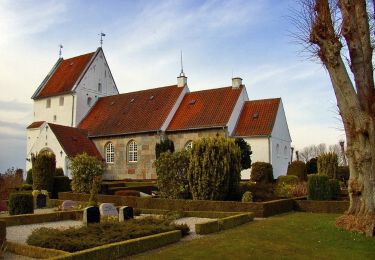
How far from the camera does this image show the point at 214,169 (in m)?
17.0

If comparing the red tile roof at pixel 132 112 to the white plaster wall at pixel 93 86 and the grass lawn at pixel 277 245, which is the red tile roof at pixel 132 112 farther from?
the grass lawn at pixel 277 245

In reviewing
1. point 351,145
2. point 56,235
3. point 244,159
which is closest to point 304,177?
point 244,159

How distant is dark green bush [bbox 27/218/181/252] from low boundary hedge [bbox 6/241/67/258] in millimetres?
286

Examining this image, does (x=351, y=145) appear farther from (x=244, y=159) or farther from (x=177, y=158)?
(x=244, y=159)

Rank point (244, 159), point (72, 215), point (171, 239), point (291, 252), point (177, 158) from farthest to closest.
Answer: point (244, 159), point (177, 158), point (72, 215), point (171, 239), point (291, 252)

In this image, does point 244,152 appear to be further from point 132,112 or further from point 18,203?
point 18,203

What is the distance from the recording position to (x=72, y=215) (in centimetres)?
1480

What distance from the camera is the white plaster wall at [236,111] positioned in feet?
101

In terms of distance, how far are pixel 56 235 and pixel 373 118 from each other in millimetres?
8510

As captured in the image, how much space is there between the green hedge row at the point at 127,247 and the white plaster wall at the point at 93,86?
30.2 meters

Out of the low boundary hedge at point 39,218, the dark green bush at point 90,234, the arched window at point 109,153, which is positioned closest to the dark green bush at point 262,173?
the low boundary hedge at point 39,218

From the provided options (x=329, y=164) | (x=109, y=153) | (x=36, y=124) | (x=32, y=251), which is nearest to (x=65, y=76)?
(x=36, y=124)

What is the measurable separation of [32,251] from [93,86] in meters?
33.0

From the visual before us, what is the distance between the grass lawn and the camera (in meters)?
8.49
